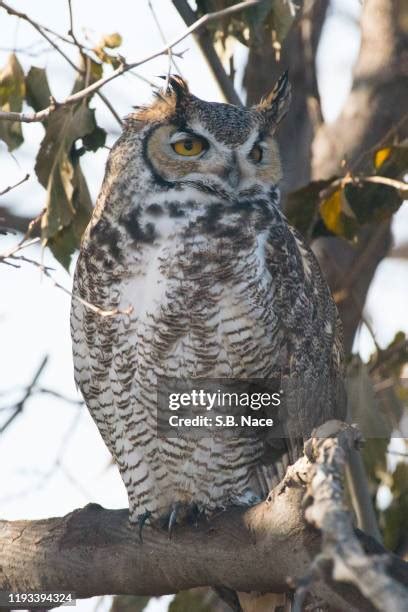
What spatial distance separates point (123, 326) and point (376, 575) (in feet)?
5.54

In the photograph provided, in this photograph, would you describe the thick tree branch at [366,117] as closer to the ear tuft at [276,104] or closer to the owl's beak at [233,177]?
the ear tuft at [276,104]

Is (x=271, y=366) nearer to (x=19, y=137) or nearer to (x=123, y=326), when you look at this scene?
(x=123, y=326)

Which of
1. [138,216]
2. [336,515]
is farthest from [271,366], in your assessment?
[336,515]

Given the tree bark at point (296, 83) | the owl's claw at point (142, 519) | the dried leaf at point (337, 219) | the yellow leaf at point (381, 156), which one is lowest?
the owl's claw at point (142, 519)

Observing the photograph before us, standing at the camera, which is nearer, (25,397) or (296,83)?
(25,397)

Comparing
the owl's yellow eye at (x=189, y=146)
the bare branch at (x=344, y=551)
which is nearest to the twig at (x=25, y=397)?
the owl's yellow eye at (x=189, y=146)

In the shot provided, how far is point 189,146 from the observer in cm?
311

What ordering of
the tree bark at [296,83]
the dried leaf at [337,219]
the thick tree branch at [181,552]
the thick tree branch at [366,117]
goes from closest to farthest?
the thick tree branch at [181,552] < the dried leaf at [337,219] < the thick tree branch at [366,117] < the tree bark at [296,83]

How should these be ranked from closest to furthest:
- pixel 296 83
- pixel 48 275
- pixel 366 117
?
pixel 48 275 → pixel 366 117 → pixel 296 83

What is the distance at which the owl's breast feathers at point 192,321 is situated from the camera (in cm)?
286

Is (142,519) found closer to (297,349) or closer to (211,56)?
(297,349)

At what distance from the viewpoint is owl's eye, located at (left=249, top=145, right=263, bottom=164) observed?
3.20m

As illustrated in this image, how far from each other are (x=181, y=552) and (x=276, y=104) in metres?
1.47

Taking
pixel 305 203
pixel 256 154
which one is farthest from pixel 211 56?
pixel 256 154
